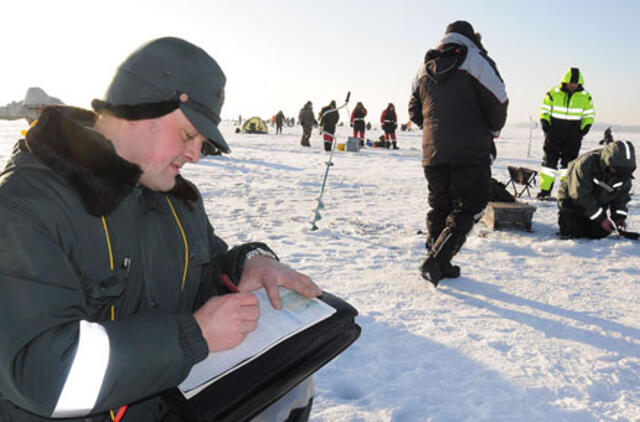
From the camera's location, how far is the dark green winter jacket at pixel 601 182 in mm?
4594

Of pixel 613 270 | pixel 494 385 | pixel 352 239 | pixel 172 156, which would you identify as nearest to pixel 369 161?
pixel 352 239

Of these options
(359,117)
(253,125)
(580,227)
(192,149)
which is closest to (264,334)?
(192,149)

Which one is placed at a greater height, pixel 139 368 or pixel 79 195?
pixel 79 195

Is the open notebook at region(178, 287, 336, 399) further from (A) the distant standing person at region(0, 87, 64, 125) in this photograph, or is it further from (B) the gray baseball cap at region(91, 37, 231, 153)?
(A) the distant standing person at region(0, 87, 64, 125)

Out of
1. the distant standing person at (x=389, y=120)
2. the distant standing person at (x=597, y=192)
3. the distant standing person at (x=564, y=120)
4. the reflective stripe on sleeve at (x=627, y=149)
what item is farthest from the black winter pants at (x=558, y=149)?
the distant standing person at (x=389, y=120)

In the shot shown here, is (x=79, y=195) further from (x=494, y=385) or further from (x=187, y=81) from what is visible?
(x=494, y=385)

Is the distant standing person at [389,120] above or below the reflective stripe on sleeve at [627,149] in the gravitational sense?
above

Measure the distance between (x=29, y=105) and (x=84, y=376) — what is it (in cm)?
451

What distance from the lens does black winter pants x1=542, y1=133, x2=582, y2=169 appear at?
7.15m

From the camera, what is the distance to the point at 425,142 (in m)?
3.75

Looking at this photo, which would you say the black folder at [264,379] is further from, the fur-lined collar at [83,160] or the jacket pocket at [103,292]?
the fur-lined collar at [83,160]

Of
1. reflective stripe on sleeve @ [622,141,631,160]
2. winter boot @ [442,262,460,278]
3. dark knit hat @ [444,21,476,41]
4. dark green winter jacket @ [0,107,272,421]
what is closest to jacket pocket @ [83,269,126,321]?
dark green winter jacket @ [0,107,272,421]

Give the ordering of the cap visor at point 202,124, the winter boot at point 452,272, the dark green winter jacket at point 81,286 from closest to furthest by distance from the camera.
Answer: the dark green winter jacket at point 81,286 < the cap visor at point 202,124 < the winter boot at point 452,272

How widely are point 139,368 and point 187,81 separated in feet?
2.51
